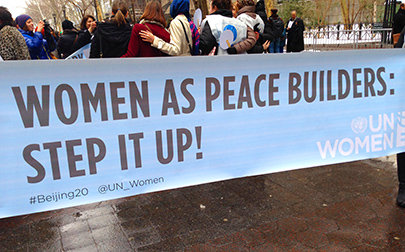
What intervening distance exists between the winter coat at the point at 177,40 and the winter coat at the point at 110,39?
1.56 metres

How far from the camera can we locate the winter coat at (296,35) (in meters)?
11.3

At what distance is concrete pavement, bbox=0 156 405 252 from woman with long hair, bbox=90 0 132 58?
8.31 feet

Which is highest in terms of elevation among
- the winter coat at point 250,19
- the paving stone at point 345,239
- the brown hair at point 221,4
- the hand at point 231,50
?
the brown hair at point 221,4

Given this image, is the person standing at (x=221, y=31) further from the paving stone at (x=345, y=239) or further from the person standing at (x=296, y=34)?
the person standing at (x=296, y=34)

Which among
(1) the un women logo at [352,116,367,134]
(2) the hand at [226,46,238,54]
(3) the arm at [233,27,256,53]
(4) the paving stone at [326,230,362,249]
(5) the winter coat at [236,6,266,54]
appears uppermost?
(5) the winter coat at [236,6,266,54]

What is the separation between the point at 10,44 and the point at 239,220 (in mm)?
3704

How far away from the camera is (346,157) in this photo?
9.87 feet

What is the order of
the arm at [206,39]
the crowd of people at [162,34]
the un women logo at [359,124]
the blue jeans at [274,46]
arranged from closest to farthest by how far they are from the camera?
the un women logo at [359,124]
the crowd of people at [162,34]
the arm at [206,39]
the blue jeans at [274,46]

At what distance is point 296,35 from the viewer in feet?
37.6

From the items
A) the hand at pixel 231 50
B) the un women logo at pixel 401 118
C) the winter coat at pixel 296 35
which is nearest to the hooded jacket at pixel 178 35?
the hand at pixel 231 50

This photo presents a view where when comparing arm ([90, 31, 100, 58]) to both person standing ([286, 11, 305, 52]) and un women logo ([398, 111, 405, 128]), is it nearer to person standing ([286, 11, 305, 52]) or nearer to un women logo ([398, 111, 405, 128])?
un women logo ([398, 111, 405, 128])

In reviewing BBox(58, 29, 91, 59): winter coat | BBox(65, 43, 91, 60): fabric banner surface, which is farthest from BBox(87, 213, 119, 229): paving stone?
BBox(58, 29, 91, 59): winter coat

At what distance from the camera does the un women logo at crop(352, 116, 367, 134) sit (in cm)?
299

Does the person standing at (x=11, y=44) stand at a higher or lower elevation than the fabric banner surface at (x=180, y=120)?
higher
